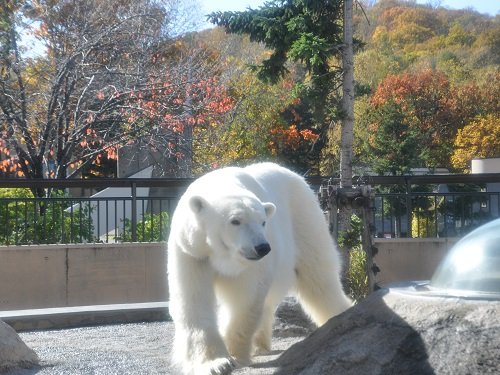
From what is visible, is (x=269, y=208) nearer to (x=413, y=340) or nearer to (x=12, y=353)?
(x=413, y=340)

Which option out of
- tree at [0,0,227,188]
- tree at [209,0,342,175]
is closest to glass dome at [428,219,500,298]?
tree at [209,0,342,175]

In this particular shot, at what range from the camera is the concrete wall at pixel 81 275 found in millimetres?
9656

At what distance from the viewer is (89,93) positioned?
1458 centimetres

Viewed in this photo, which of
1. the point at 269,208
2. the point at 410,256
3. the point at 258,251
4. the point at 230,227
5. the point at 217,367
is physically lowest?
the point at 217,367

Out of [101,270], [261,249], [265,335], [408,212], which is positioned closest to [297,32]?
[408,212]

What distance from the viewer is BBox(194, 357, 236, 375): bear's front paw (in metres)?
4.02

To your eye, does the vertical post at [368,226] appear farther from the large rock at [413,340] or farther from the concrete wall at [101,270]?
the large rock at [413,340]

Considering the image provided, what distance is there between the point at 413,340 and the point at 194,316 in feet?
4.92

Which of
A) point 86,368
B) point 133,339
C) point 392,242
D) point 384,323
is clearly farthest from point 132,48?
point 384,323

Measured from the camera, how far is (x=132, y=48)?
1582 centimetres

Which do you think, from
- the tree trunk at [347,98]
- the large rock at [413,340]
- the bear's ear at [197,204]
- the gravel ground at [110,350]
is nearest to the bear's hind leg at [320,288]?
the gravel ground at [110,350]

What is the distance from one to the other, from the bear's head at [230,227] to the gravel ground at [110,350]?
59 centimetres

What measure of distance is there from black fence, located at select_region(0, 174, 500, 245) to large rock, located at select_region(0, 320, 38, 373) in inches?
205

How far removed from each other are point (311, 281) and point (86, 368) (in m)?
1.72
